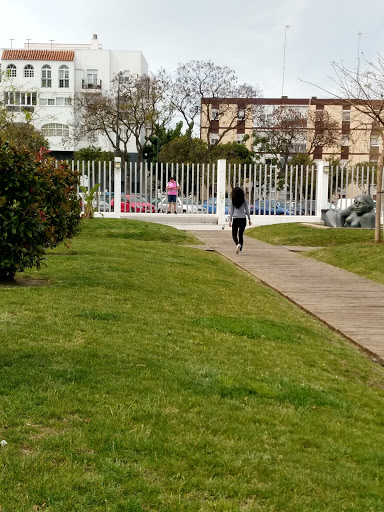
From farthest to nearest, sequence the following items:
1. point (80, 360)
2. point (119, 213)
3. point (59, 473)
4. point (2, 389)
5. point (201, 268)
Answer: point (119, 213) < point (201, 268) < point (80, 360) < point (2, 389) < point (59, 473)

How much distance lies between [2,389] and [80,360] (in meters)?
0.83

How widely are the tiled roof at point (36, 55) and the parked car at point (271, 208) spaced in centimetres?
4623

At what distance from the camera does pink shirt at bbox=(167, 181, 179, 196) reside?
28.2m

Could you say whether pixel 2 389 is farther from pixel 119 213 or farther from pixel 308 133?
pixel 308 133

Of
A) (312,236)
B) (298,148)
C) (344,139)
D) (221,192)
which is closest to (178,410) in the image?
(312,236)

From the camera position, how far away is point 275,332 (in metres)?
6.84

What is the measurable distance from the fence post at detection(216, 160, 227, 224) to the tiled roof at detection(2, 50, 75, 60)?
4717 cm

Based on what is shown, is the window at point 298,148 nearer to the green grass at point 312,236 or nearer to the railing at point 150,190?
the railing at point 150,190

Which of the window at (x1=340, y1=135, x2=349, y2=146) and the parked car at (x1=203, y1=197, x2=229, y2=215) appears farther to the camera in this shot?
the window at (x1=340, y1=135, x2=349, y2=146)

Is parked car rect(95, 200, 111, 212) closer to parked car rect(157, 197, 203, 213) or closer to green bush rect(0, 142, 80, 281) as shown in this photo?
parked car rect(157, 197, 203, 213)

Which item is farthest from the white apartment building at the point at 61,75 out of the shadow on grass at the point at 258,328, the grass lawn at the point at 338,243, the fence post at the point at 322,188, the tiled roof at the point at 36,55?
the shadow on grass at the point at 258,328

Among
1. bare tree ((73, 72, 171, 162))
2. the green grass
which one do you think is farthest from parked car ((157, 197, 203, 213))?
bare tree ((73, 72, 171, 162))

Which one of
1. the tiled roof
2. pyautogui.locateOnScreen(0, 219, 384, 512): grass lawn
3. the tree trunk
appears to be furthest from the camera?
the tiled roof

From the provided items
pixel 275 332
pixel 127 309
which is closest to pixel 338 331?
→ pixel 275 332
